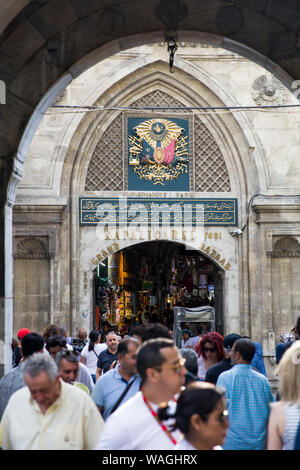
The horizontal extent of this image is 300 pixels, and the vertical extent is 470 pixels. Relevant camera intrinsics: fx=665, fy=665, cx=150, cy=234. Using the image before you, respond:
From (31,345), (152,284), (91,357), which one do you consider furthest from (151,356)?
(152,284)

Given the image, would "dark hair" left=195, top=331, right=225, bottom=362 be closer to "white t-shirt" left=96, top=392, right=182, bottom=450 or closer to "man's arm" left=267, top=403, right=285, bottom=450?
"man's arm" left=267, top=403, right=285, bottom=450

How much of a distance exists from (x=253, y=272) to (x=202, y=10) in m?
9.72

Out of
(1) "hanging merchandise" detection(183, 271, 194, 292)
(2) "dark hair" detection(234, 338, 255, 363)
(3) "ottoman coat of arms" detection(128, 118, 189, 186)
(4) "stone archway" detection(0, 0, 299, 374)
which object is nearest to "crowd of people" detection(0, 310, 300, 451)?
(2) "dark hair" detection(234, 338, 255, 363)

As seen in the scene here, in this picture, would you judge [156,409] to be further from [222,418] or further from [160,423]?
[222,418]

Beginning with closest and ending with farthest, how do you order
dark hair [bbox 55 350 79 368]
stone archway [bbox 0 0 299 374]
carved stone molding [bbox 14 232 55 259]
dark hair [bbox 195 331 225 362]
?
dark hair [bbox 55 350 79 368]
dark hair [bbox 195 331 225 362]
stone archway [bbox 0 0 299 374]
carved stone molding [bbox 14 232 55 259]

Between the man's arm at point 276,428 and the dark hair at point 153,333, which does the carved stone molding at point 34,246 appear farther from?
the man's arm at point 276,428

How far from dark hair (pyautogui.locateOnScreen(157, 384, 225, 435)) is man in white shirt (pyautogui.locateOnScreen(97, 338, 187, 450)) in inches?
3.6

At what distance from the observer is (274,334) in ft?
55.0

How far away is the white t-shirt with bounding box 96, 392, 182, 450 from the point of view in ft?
10.0

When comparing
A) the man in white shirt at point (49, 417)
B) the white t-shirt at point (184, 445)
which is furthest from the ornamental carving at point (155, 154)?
the white t-shirt at point (184, 445)

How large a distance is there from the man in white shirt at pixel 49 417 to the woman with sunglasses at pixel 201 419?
2.34ft

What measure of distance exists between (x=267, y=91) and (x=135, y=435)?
15.3 metres

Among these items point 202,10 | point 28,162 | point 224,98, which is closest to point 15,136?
point 202,10
